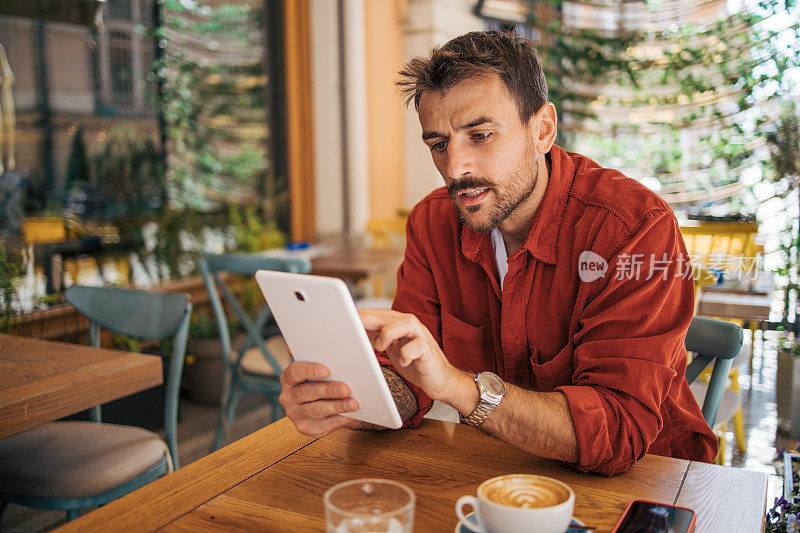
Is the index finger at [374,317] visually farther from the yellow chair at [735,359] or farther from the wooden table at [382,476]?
the yellow chair at [735,359]

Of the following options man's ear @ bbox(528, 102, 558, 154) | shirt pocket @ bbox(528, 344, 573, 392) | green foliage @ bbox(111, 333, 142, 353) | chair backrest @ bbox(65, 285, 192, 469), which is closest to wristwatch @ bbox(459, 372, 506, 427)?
shirt pocket @ bbox(528, 344, 573, 392)

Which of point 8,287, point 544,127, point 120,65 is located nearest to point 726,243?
point 544,127

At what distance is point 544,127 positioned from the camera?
146 centimetres

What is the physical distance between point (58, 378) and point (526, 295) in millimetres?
1087

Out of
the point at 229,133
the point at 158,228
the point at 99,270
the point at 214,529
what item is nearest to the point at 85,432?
the point at 214,529

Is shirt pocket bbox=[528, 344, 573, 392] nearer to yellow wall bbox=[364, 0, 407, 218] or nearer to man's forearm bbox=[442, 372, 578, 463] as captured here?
man's forearm bbox=[442, 372, 578, 463]

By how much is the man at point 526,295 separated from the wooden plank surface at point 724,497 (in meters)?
0.10

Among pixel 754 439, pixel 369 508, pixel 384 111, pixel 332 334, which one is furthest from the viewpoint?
pixel 384 111

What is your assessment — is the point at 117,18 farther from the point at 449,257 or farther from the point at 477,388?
the point at 477,388

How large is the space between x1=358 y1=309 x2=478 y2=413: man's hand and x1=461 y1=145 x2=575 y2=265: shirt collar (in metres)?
0.36

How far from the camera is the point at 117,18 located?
11.5ft

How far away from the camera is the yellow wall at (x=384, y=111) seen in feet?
14.8

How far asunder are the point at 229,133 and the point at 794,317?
3392 mm

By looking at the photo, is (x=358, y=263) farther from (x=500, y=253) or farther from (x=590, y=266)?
(x=590, y=266)
